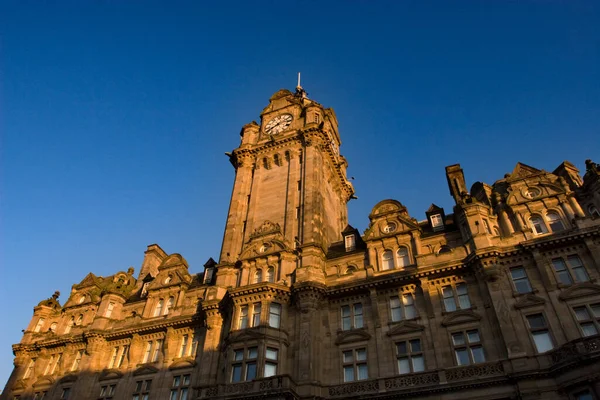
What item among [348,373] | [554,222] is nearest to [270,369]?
[348,373]

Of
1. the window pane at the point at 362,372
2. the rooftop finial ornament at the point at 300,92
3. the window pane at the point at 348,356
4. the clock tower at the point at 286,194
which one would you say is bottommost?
the window pane at the point at 362,372

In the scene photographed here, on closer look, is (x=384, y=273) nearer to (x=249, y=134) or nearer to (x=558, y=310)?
(x=558, y=310)

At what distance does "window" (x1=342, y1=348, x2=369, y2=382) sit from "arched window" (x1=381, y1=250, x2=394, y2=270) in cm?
714

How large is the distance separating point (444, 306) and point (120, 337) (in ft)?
88.4

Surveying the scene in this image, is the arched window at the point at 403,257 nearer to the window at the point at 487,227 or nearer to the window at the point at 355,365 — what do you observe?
the window at the point at 487,227

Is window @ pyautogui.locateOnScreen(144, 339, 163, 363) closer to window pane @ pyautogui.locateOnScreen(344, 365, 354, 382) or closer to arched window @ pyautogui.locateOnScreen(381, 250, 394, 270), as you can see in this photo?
window pane @ pyautogui.locateOnScreen(344, 365, 354, 382)

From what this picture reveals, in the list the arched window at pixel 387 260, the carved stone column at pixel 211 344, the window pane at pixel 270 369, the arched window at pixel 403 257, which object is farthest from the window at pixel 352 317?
the carved stone column at pixel 211 344

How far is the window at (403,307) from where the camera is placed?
30.9 meters

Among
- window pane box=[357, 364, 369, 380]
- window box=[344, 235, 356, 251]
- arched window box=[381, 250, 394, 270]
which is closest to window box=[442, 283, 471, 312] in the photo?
arched window box=[381, 250, 394, 270]

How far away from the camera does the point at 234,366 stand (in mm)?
30266

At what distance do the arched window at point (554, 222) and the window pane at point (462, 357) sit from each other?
1126 centimetres

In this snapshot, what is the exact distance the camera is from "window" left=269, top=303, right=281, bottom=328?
32.4 m

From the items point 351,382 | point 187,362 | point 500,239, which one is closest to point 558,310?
point 500,239

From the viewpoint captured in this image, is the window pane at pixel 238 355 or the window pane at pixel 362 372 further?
the window pane at pixel 238 355
